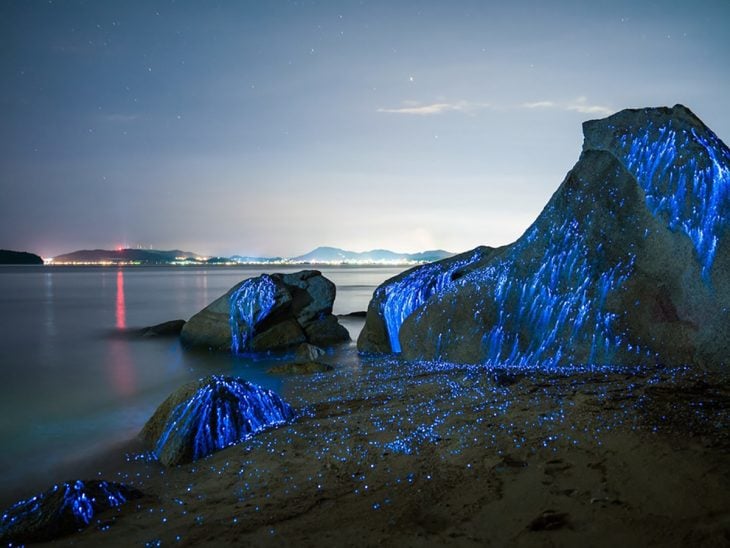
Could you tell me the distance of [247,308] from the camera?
11.4m

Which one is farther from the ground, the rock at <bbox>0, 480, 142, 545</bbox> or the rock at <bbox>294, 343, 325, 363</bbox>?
the rock at <bbox>0, 480, 142, 545</bbox>

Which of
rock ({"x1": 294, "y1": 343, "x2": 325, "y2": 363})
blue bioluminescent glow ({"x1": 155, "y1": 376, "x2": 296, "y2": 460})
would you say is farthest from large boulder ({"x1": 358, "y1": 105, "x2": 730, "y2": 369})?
blue bioluminescent glow ({"x1": 155, "y1": 376, "x2": 296, "y2": 460})

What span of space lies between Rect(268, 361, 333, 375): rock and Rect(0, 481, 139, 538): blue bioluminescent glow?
4.71 m

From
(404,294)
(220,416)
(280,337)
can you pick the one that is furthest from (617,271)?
(280,337)

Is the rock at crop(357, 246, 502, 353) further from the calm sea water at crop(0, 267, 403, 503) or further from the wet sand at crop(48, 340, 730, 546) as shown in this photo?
the wet sand at crop(48, 340, 730, 546)

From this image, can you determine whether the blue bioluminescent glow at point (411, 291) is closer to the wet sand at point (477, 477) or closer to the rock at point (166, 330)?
the wet sand at point (477, 477)

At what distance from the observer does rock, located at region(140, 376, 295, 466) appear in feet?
15.5

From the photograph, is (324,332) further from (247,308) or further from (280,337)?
(247,308)

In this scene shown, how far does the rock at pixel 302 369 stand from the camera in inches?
328

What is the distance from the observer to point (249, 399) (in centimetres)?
523

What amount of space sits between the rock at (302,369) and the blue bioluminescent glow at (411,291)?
1759 mm

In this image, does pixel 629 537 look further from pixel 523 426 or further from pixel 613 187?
pixel 613 187

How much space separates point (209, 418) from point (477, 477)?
8.90 feet

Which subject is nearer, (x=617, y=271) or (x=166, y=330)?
(x=617, y=271)
